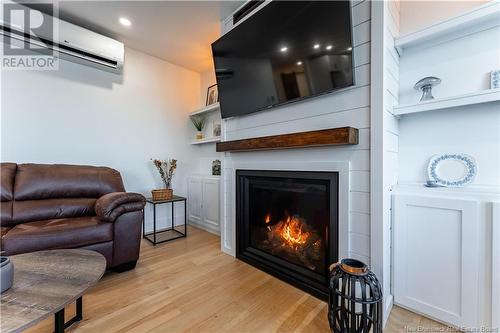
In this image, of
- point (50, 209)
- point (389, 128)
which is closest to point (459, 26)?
point (389, 128)

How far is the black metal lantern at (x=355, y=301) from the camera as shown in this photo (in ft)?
3.49

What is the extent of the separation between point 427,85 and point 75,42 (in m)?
3.20

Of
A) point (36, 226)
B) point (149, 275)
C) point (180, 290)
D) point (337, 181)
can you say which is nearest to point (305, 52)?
point (337, 181)

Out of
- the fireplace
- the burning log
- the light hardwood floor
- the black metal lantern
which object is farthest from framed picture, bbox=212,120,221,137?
the black metal lantern

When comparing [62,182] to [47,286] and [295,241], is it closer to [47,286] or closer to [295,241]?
[47,286]

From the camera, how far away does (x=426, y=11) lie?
5.27 ft

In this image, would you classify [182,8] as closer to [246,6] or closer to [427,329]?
[246,6]

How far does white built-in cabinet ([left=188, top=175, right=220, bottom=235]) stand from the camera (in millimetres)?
2904

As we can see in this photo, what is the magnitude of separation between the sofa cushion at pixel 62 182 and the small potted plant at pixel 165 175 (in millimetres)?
467

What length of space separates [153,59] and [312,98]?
2638mm

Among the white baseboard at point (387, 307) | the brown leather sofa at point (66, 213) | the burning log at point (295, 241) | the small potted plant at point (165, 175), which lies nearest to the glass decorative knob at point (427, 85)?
the burning log at point (295, 241)

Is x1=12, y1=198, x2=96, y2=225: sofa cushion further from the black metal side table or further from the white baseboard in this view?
the white baseboard

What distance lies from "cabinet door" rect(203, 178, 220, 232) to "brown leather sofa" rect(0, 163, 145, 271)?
104 cm

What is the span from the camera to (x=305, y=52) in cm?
151
